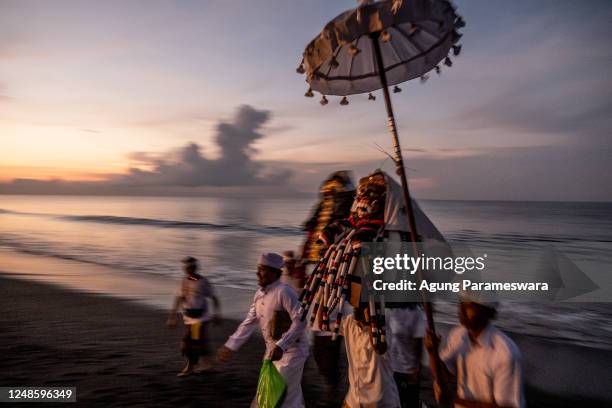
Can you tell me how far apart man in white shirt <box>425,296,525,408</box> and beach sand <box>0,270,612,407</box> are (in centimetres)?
323

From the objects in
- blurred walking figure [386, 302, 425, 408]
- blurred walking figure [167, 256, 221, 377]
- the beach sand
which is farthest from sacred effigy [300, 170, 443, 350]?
blurred walking figure [167, 256, 221, 377]

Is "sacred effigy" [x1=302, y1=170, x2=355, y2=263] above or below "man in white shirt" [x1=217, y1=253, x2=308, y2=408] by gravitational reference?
above

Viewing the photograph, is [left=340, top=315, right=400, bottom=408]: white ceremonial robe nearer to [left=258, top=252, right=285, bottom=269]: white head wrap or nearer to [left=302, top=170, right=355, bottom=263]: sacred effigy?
[left=258, top=252, right=285, bottom=269]: white head wrap

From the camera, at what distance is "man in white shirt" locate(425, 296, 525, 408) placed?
2641mm

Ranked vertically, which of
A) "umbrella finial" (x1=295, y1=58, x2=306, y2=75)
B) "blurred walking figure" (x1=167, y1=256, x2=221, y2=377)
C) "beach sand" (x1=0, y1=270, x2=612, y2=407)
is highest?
"umbrella finial" (x1=295, y1=58, x2=306, y2=75)

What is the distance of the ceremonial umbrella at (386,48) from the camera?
3.03 meters

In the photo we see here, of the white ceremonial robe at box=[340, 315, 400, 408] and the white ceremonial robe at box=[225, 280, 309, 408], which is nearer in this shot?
the white ceremonial robe at box=[340, 315, 400, 408]

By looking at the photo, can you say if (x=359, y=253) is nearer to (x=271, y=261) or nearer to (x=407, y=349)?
(x=271, y=261)

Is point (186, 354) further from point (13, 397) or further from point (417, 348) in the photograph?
point (417, 348)

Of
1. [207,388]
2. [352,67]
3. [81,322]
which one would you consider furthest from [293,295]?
[81,322]

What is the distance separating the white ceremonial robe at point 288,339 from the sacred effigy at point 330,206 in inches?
20.1

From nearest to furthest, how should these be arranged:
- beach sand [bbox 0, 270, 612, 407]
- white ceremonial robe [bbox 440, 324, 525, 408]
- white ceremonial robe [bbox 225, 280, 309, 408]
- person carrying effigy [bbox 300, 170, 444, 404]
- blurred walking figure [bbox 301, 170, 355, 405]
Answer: white ceremonial robe [bbox 440, 324, 525, 408] < person carrying effigy [bbox 300, 170, 444, 404] < white ceremonial robe [bbox 225, 280, 309, 408] < blurred walking figure [bbox 301, 170, 355, 405] < beach sand [bbox 0, 270, 612, 407]

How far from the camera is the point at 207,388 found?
6117mm

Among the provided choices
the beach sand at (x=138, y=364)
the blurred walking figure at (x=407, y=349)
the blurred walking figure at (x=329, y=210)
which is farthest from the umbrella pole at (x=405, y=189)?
the beach sand at (x=138, y=364)
